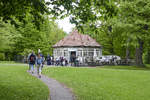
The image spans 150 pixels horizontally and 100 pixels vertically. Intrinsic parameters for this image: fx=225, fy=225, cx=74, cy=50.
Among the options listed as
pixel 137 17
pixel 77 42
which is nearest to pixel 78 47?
pixel 77 42

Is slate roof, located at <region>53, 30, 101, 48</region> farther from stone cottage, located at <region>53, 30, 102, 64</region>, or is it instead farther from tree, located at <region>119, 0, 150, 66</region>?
tree, located at <region>119, 0, 150, 66</region>

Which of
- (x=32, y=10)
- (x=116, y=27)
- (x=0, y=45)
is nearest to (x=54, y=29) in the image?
(x=0, y=45)

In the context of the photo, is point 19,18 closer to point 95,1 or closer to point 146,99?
point 95,1

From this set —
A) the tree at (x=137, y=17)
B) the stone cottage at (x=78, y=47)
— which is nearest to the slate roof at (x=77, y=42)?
the stone cottage at (x=78, y=47)

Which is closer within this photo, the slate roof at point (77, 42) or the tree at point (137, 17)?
the tree at point (137, 17)

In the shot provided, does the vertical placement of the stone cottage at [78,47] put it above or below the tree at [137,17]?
below

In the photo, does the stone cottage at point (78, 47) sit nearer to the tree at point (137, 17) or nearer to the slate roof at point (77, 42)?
the slate roof at point (77, 42)

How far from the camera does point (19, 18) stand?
10.7 meters

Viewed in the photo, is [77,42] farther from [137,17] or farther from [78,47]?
[137,17]

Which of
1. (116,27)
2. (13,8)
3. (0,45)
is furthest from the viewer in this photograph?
(0,45)

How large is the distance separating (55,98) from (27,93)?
1.79 m

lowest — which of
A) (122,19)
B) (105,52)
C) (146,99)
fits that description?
(146,99)

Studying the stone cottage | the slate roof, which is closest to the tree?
the slate roof

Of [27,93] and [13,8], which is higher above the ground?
[13,8]
